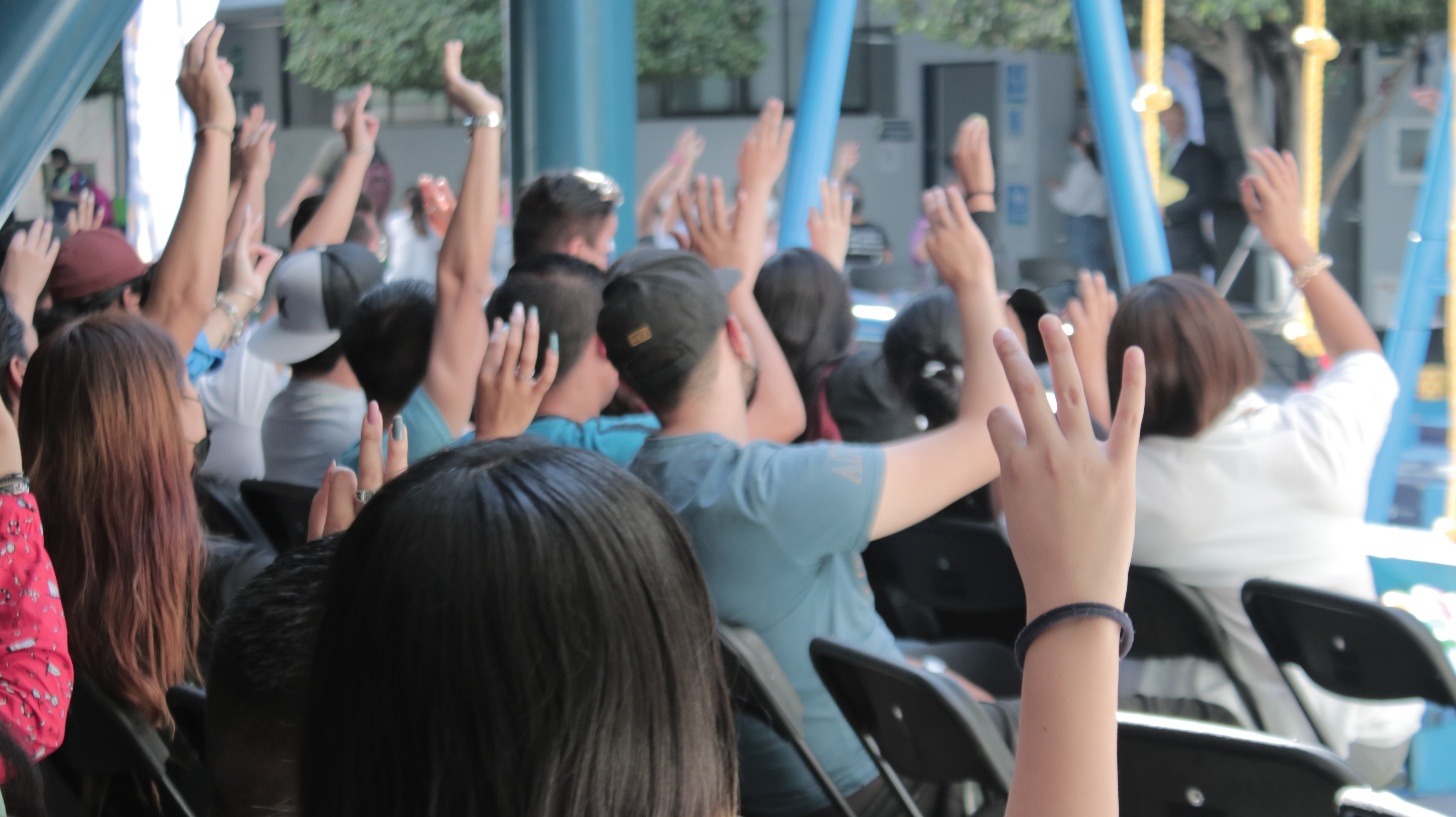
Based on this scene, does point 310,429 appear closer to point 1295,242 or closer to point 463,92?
point 463,92

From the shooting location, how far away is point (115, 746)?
1875mm

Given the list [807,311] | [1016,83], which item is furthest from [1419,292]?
[1016,83]

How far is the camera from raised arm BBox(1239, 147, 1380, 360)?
2.77m

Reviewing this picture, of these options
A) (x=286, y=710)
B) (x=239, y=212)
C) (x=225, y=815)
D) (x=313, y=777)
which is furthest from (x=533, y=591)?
(x=239, y=212)

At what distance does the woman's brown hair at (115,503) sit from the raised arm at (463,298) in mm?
634

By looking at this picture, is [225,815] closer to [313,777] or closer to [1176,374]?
[313,777]

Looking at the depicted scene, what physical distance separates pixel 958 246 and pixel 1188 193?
→ 791 centimetres

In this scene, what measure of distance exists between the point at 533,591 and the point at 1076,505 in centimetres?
40

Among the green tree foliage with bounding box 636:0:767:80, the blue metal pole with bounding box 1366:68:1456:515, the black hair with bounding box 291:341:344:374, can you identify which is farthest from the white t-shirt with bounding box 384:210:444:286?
the green tree foliage with bounding box 636:0:767:80

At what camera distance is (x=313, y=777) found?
31.1 inches

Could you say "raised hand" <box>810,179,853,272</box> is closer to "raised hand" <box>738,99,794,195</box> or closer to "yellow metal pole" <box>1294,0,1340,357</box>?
"raised hand" <box>738,99,794,195</box>

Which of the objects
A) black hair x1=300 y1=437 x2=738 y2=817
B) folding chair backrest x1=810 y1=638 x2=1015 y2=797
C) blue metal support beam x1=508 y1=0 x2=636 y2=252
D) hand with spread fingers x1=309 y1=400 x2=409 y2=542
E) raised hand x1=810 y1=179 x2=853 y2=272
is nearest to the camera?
black hair x1=300 y1=437 x2=738 y2=817

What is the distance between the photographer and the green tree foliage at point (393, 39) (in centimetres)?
1514

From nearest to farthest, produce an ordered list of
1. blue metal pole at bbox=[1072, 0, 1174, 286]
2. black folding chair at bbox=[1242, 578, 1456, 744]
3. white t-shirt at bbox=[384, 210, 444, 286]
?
black folding chair at bbox=[1242, 578, 1456, 744], blue metal pole at bbox=[1072, 0, 1174, 286], white t-shirt at bbox=[384, 210, 444, 286]
